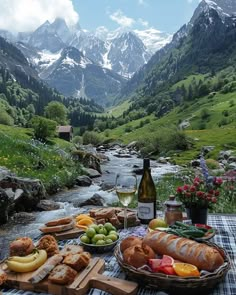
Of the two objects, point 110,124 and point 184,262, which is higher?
point 110,124

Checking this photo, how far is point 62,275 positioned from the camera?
3.54 meters

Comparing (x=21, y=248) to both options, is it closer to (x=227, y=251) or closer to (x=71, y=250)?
(x=71, y=250)

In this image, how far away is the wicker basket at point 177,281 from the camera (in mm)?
3418

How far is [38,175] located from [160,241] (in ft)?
70.8

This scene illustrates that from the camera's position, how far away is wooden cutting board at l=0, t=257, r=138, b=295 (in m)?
3.45

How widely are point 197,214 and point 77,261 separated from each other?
2411 mm

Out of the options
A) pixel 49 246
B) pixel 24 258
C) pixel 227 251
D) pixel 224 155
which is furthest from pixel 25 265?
pixel 224 155

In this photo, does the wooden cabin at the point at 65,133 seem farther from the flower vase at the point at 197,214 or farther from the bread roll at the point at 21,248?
the bread roll at the point at 21,248

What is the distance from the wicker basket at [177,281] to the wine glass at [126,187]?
1.53 metres

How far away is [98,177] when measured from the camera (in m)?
37.8

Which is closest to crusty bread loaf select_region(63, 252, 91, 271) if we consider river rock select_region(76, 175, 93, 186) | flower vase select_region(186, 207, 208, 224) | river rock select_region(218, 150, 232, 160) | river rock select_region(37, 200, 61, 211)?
flower vase select_region(186, 207, 208, 224)

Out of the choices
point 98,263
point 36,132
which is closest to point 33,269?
point 98,263

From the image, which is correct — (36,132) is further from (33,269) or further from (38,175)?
(33,269)

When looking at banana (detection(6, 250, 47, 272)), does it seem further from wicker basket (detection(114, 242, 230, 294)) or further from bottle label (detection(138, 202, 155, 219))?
bottle label (detection(138, 202, 155, 219))
